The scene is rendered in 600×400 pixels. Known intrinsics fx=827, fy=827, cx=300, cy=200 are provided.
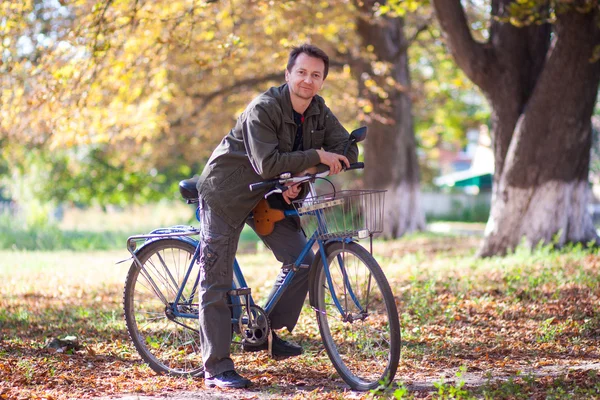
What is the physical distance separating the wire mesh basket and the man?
186 mm

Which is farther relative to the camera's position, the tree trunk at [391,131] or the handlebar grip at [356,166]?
the tree trunk at [391,131]

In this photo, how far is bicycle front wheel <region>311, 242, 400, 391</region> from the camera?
442 centimetres

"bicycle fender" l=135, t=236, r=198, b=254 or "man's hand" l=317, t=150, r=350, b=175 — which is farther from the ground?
"man's hand" l=317, t=150, r=350, b=175

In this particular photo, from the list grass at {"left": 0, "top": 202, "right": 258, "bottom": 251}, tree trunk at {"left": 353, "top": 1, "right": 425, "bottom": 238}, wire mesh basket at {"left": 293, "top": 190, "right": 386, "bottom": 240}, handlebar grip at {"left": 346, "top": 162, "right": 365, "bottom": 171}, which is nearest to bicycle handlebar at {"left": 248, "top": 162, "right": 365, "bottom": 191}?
handlebar grip at {"left": 346, "top": 162, "right": 365, "bottom": 171}

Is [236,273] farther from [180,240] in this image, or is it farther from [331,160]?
[331,160]

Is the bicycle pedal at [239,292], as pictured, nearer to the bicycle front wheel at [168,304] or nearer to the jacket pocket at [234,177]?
the bicycle front wheel at [168,304]

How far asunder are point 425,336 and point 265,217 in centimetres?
204

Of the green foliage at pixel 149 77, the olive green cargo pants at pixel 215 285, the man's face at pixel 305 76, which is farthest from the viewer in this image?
the green foliage at pixel 149 77

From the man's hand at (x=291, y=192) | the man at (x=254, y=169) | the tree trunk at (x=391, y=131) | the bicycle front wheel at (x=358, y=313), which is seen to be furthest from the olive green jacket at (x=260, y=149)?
the tree trunk at (x=391, y=131)

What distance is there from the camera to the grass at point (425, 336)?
486 cm

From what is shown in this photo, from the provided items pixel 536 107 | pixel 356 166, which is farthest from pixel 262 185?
pixel 536 107

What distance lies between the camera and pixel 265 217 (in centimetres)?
508

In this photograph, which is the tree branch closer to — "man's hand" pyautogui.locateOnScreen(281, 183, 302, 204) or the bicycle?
the bicycle

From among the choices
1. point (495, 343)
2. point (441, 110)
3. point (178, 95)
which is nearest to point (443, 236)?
point (178, 95)
